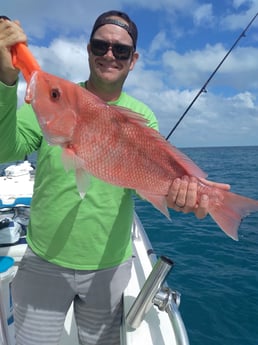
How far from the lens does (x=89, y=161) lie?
1685 millimetres

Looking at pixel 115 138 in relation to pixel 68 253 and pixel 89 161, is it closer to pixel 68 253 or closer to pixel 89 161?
pixel 89 161

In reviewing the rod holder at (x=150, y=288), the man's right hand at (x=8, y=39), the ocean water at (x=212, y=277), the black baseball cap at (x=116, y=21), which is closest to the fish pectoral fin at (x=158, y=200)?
the rod holder at (x=150, y=288)

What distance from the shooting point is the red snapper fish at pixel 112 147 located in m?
1.63

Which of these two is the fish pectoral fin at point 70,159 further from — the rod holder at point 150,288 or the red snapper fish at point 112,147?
the rod holder at point 150,288

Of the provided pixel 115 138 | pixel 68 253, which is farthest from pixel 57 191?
pixel 115 138

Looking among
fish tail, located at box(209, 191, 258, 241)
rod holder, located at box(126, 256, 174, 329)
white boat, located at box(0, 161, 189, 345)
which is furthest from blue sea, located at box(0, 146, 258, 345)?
fish tail, located at box(209, 191, 258, 241)

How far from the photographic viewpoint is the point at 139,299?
218cm

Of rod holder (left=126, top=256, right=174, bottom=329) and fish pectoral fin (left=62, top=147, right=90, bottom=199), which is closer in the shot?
fish pectoral fin (left=62, top=147, right=90, bottom=199)

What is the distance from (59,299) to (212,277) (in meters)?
5.40

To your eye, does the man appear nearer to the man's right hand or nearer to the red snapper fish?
the red snapper fish

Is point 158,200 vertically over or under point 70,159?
under

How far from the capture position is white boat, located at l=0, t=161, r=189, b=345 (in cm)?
203

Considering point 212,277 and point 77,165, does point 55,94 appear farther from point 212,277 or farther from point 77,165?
point 212,277

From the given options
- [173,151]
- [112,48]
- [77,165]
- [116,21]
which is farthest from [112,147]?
[116,21]
